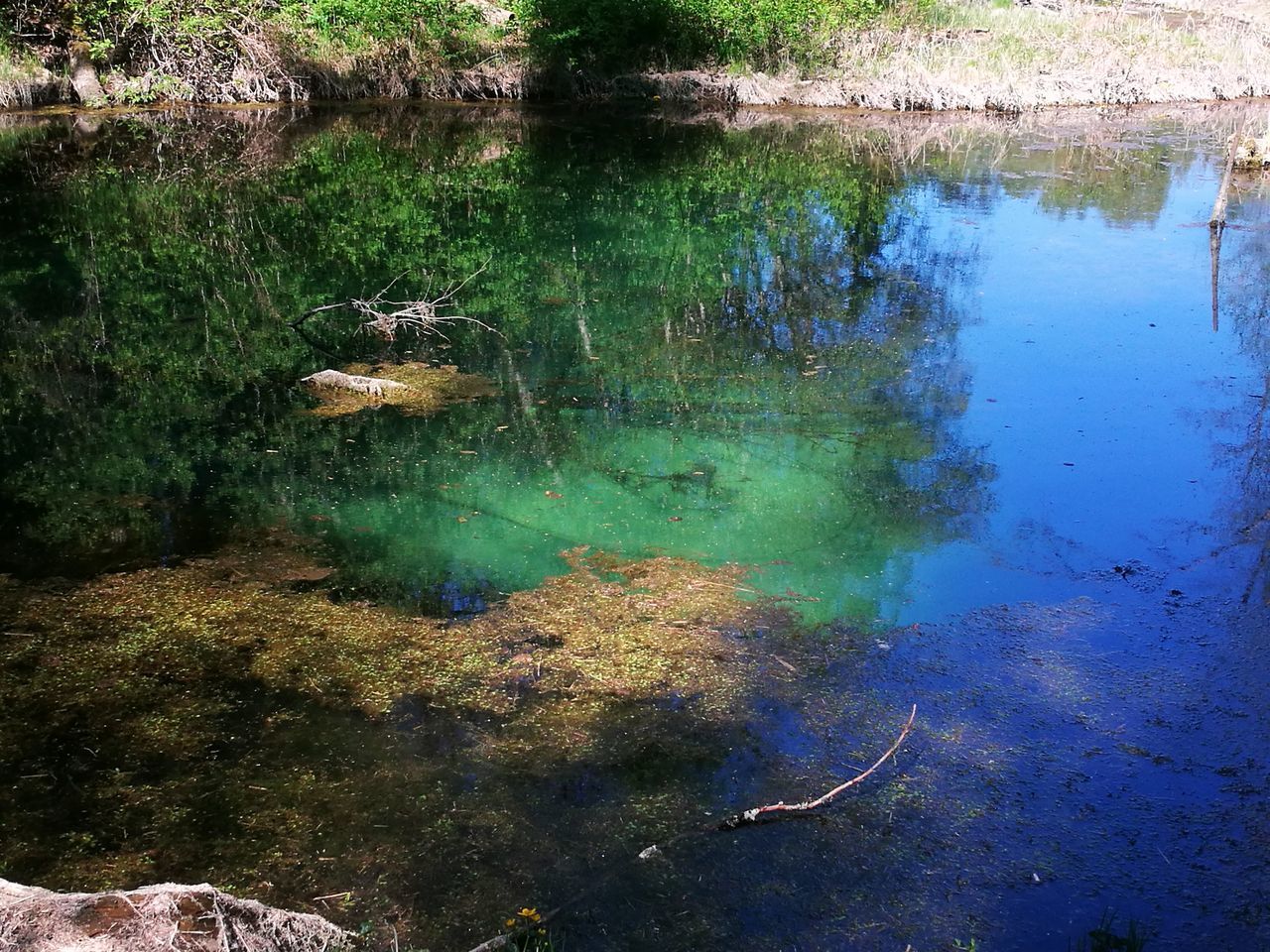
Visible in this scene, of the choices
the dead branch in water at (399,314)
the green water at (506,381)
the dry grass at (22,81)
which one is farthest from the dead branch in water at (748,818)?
the dry grass at (22,81)

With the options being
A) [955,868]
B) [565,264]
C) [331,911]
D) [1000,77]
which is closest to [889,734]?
[955,868]

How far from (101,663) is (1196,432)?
211 inches

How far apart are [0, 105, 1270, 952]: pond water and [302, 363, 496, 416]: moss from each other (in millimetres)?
123

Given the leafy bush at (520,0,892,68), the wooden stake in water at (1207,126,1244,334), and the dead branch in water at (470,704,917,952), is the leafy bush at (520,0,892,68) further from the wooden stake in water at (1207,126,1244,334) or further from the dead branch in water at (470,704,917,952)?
the dead branch in water at (470,704,917,952)

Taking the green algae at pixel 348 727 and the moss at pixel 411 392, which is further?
the moss at pixel 411 392

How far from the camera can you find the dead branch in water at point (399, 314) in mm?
7219

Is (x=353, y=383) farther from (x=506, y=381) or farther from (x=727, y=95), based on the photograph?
(x=727, y=95)

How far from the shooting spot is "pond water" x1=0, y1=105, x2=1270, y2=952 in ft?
9.91

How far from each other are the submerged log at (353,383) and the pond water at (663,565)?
15 cm

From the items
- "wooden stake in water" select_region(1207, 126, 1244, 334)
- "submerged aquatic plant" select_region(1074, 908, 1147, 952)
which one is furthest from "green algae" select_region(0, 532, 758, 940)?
"wooden stake in water" select_region(1207, 126, 1244, 334)

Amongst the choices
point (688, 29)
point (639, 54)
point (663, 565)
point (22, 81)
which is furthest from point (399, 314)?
point (688, 29)

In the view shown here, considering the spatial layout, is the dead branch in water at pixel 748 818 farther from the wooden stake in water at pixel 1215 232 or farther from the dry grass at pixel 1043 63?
the dry grass at pixel 1043 63

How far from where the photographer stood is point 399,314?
23.4ft

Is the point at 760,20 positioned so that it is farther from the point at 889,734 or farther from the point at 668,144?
the point at 889,734
